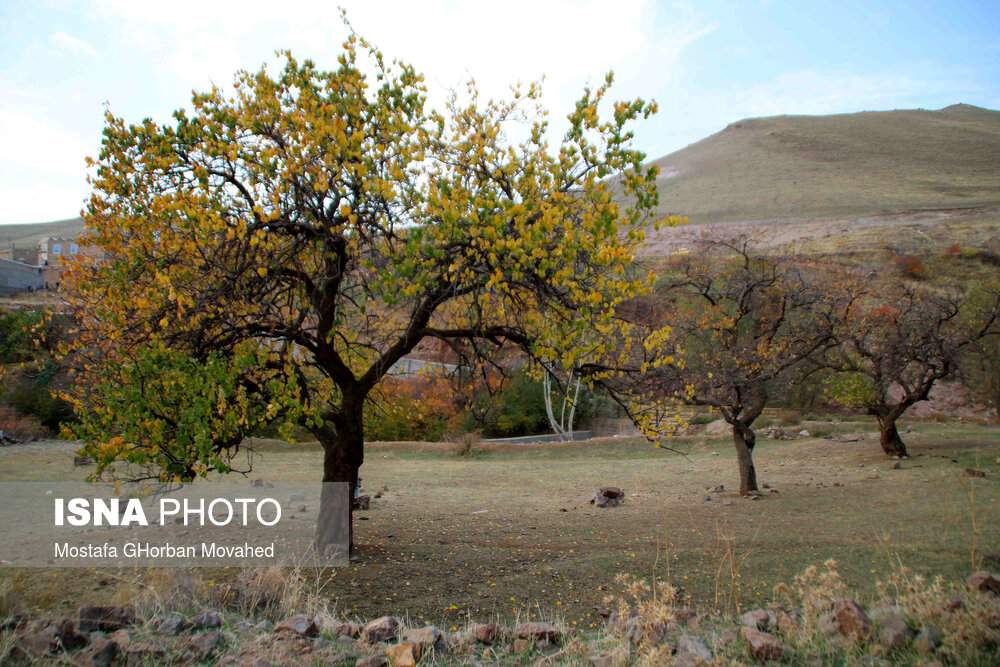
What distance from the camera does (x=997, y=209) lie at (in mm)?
53656

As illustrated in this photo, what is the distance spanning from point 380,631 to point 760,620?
2.53 metres

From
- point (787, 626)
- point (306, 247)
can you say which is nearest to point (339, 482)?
point (306, 247)

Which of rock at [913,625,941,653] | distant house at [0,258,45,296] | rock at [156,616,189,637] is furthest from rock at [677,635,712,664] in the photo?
distant house at [0,258,45,296]

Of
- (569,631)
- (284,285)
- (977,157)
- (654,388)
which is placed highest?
(977,157)

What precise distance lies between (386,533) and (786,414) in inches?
894

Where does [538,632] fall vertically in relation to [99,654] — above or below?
below

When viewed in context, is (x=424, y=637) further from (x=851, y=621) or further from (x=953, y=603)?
(x=953, y=603)

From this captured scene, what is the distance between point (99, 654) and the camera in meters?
3.49

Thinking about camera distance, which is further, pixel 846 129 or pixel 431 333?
pixel 846 129

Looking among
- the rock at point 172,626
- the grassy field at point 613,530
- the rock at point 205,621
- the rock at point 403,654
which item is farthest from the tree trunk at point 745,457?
the rock at point 172,626

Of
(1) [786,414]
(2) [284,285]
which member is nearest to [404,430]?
(1) [786,414]

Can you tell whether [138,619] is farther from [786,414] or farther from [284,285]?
[786,414]

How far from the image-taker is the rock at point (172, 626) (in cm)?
403

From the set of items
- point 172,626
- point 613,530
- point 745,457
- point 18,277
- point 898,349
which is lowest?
point 613,530
